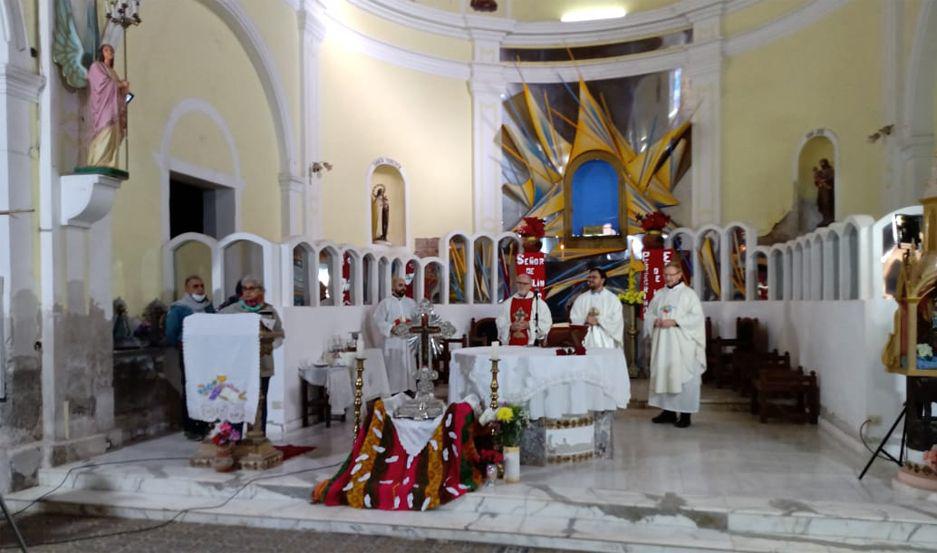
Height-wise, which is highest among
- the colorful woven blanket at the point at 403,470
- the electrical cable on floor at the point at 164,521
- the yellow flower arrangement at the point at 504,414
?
the yellow flower arrangement at the point at 504,414

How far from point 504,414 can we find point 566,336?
1238 millimetres

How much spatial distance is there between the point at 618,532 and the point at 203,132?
7.13 m

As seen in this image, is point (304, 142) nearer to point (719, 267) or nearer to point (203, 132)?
point (203, 132)

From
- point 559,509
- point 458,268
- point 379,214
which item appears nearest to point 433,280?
point 458,268

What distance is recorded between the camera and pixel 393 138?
557 inches

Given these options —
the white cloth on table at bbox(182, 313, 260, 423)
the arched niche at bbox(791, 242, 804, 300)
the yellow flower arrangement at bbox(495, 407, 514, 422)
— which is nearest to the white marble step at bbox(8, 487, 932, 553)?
the yellow flower arrangement at bbox(495, 407, 514, 422)

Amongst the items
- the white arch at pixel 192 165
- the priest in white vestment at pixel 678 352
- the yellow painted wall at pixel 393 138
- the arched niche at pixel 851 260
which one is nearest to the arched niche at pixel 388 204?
the yellow painted wall at pixel 393 138

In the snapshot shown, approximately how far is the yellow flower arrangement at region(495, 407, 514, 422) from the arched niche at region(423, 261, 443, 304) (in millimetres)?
6402

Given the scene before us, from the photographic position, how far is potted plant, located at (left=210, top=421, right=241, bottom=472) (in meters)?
6.34

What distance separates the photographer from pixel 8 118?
6.35 metres

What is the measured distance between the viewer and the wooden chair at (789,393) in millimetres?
8289

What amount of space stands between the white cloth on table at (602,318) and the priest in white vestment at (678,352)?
558mm

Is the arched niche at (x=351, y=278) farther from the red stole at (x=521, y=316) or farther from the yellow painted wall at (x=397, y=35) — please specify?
the yellow painted wall at (x=397, y=35)

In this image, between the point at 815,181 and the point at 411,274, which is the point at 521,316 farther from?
the point at 815,181
